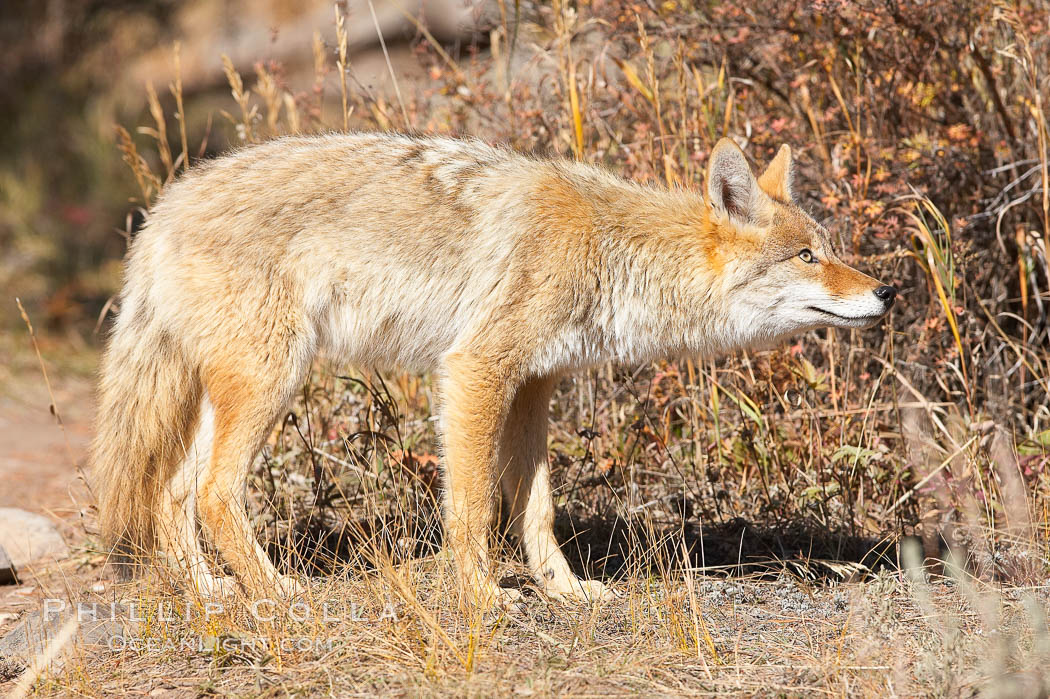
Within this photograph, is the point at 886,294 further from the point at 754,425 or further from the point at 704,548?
the point at 704,548

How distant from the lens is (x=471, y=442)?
4125mm

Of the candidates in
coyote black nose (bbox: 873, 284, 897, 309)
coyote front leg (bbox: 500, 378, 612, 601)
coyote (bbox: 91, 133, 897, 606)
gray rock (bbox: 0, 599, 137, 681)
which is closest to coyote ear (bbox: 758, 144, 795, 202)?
coyote (bbox: 91, 133, 897, 606)

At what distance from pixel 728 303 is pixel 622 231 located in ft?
1.87

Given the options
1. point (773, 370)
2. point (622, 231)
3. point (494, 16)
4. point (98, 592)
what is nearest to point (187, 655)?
point (98, 592)

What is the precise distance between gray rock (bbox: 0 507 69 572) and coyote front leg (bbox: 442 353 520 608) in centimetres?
235

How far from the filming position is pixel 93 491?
15.3 ft

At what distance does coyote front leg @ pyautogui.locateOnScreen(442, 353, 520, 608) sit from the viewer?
13.4 feet

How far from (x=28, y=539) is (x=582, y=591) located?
3.01 m

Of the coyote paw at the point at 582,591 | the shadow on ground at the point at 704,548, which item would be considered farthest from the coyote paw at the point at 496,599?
the shadow on ground at the point at 704,548

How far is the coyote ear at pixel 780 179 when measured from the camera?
180 inches

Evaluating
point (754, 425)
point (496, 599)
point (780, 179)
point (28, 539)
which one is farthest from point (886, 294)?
point (28, 539)

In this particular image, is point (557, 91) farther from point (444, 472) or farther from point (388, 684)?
point (388, 684)

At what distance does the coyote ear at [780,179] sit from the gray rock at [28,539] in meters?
3.95

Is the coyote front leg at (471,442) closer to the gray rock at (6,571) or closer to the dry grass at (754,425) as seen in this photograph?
the dry grass at (754,425)
